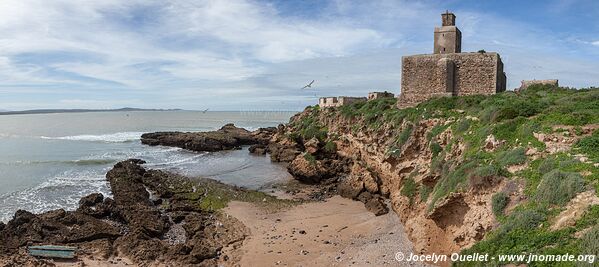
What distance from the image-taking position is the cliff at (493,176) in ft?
22.8

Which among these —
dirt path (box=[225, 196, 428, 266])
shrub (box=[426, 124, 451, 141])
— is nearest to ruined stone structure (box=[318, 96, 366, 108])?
dirt path (box=[225, 196, 428, 266])

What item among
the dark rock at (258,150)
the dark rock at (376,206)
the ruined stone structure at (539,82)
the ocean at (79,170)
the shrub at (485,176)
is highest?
the ruined stone structure at (539,82)

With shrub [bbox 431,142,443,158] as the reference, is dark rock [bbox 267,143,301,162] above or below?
below

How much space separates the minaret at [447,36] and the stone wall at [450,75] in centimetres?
70

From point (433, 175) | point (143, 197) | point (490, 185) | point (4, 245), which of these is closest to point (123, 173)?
point (143, 197)

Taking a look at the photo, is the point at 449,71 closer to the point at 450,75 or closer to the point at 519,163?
the point at 450,75

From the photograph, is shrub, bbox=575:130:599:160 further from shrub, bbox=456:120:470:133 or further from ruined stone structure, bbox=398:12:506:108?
ruined stone structure, bbox=398:12:506:108

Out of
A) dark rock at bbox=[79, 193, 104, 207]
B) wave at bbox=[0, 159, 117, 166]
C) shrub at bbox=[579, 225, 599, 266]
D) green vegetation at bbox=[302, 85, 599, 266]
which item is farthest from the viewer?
wave at bbox=[0, 159, 117, 166]

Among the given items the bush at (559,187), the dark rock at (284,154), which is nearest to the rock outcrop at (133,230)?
the bush at (559,187)

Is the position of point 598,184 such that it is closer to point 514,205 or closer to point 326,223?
point 514,205

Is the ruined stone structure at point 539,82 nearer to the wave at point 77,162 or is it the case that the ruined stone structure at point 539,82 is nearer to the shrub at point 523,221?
the shrub at point 523,221

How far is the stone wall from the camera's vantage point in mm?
20109

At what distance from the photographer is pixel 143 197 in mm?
20359

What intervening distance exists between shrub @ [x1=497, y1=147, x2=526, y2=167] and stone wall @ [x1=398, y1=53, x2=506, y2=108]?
1089 cm
